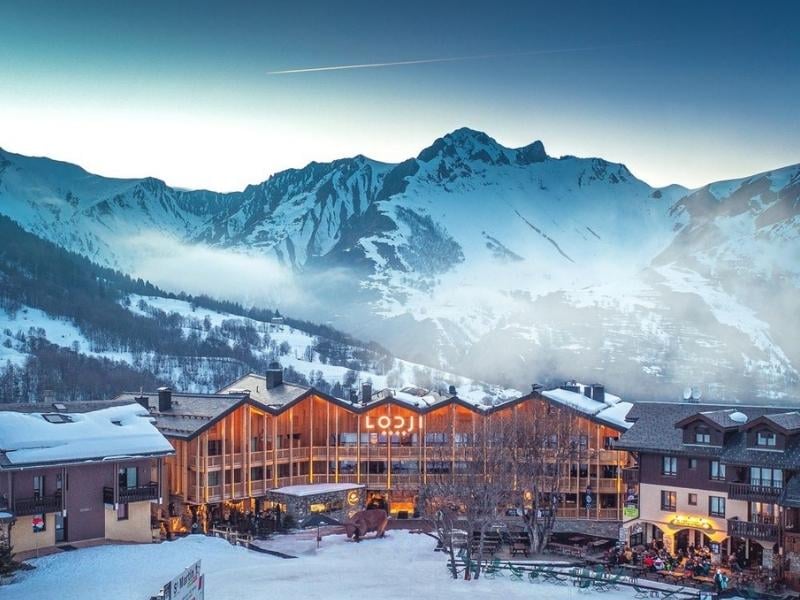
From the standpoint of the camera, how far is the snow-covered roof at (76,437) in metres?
45.6

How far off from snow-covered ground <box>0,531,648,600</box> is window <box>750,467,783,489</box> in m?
10.9

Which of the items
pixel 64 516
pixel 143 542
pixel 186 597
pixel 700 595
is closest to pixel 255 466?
pixel 143 542

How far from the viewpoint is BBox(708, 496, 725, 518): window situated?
48.5 m

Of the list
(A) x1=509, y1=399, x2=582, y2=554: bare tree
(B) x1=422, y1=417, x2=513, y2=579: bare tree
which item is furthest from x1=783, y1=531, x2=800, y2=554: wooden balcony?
(B) x1=422, y1=417, x2=513, y2=579: bare tree

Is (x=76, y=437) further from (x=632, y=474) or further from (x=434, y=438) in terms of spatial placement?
(x=632, y=474)

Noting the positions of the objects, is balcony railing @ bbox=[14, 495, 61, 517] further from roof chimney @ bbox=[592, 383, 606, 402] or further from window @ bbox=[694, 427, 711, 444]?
roof chimney @ bbox=[592, 383, 606, 402]

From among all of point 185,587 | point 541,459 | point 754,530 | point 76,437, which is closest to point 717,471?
point 754,530

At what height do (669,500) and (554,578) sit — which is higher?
(669,500)

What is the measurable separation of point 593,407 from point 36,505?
3716 centimetres

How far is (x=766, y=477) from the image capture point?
4622cm

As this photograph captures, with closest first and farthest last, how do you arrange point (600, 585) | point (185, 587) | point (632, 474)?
point (185, 587) → point (600, 585) → point (632, 474)

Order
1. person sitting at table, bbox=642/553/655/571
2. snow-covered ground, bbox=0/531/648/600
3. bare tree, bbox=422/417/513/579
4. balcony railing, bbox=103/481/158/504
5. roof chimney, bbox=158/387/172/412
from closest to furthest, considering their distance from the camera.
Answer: snow-covered ground, bbox=0/531/648/600
person sitting at table, bbox=642/553/655/571
bare tree, bbox=422/417/513/579
balcony railing, bbox=103/481/158/504
roof chimney, bbox=158/387/172/412

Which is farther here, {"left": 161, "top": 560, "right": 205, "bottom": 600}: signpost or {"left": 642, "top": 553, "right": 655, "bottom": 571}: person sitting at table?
{"left": 642, "top": 553, "right": 655, "bottom": 571}: person sitting at table

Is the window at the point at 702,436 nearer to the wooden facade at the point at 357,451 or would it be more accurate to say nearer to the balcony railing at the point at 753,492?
the balcony railing at the point at 753,492
